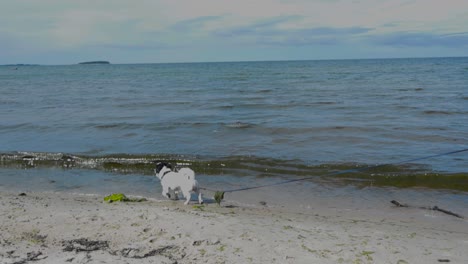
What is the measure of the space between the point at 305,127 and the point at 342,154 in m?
3.69

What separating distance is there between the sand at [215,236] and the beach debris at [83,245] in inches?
0.4

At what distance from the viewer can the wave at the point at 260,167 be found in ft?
29.8

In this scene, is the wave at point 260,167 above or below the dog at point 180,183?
below

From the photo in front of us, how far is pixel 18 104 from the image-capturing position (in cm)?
2484

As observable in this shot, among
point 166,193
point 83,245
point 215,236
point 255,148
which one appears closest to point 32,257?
point 83,245

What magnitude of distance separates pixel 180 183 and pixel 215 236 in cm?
Answer: 257

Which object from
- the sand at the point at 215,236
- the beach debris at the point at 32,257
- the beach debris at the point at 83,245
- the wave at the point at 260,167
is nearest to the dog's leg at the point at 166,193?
the sand at the point at 215,236

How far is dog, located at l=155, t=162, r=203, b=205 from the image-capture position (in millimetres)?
7402

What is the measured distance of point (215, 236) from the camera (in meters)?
5.08

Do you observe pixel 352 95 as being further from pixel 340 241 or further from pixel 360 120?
pixel 340 241

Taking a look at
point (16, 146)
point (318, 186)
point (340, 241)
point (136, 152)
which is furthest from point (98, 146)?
point (340, 241)

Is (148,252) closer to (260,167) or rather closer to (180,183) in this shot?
(180,183)

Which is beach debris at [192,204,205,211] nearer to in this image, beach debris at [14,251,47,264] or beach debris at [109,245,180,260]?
beach debris at [109,245,180,260]

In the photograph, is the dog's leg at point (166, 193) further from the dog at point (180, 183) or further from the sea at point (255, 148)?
the sea at point (255, 148)
